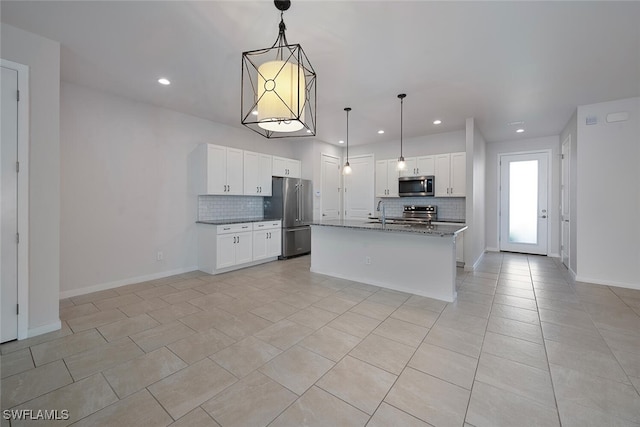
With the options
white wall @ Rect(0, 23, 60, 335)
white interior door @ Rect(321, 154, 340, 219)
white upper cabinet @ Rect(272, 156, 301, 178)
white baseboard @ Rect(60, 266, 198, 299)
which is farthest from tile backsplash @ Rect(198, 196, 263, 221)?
white wall @ Rect(0, 23, 60, 335)

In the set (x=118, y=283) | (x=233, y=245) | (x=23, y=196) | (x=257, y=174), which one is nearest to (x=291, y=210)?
(x=257, y=174)

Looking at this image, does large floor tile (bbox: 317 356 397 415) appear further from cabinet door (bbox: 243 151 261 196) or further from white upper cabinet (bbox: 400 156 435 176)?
white upper cabinet (bbox: 400 156 435 176)

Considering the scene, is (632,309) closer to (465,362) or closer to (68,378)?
(465,362)

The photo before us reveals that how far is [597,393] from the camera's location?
69.8 inches

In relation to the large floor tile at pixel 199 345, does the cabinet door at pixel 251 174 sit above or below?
above

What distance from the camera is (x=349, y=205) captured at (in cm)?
722

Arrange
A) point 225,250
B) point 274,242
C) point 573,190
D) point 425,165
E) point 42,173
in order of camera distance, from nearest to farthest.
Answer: point 42,173 → point 573,190 → point 225,250 → point 274,242 → point 425,165

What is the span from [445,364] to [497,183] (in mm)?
6002

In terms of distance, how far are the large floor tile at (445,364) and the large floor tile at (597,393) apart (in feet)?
1.67

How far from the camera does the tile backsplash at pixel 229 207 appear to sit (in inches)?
197

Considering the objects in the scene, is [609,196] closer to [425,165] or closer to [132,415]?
[425,165]

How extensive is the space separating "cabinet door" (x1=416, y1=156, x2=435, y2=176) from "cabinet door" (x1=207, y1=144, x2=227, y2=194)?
4.07 meters

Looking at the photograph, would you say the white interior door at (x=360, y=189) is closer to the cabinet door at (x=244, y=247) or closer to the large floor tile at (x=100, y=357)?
the cabinet door at (x=244, y=247)
